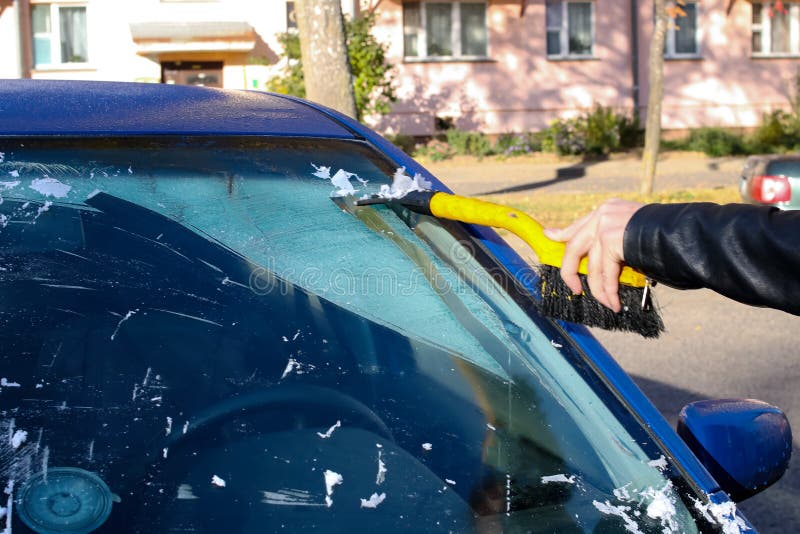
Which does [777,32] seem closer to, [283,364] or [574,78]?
[574,78]

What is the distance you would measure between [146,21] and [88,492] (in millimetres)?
21389

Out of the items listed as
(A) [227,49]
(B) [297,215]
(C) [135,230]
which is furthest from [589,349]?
(A) [227,49]

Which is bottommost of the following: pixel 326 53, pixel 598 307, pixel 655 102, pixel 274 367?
pixel 274 367

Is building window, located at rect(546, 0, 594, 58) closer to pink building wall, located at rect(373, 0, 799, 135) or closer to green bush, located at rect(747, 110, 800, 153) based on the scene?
pink building wall, located at rect(373, 0, 799, 135)

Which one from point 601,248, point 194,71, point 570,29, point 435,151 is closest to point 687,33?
point 570,29

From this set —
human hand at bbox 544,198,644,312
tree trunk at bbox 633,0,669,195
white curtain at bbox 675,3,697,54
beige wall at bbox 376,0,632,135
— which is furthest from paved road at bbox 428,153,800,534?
white curtain at bbox 675,3,697,54

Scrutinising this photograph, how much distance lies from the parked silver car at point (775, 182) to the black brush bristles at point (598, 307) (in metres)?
5.90

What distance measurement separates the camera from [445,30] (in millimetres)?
22656

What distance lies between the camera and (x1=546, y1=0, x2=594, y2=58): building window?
23.1 meters

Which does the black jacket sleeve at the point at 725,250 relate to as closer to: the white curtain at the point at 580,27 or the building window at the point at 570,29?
the building window at the point at 570,29

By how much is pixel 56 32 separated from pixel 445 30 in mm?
9065

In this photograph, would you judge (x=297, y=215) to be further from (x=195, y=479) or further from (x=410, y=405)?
(x=195, y=479)

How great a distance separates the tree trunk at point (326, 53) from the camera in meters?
9.05

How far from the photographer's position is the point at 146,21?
21469 mm
